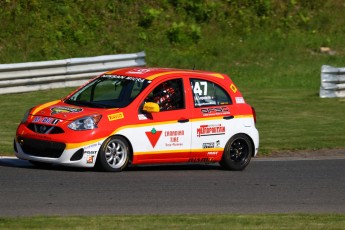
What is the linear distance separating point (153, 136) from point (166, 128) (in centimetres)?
24

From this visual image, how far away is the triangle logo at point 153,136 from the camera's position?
13305 mm

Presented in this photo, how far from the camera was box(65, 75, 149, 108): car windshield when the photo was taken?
530 inches

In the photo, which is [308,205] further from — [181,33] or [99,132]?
[181,33]

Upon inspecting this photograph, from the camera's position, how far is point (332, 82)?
2267 centimetres

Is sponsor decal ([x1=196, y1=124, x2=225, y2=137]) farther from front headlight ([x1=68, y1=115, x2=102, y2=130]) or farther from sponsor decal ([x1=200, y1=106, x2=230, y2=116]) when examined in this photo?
front headlight ([x1=68, y1=115, x2=102, y2=130])

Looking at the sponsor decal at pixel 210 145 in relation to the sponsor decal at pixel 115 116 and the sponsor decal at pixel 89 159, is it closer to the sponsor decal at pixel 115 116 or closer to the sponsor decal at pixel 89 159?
the sponsor decal at pixel 115 116

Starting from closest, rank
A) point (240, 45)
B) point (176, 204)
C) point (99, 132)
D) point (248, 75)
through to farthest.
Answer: point (176, 204) < point (99, 132) < point (248, 75) < point (240, 45)

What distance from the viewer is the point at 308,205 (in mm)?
11180

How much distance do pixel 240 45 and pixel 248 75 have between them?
82.5 inches

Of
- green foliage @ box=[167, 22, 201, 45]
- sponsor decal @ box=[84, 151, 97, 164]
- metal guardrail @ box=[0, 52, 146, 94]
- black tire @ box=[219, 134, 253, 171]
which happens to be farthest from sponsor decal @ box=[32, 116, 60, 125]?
green foliage @ box=[167, 22, 201, 45]

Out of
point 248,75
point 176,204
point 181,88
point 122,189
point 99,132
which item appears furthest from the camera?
point 248,75

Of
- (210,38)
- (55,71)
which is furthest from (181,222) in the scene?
(210,38)

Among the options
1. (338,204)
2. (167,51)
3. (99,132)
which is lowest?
(338,204)

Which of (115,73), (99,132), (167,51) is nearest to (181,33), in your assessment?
(167,51)
